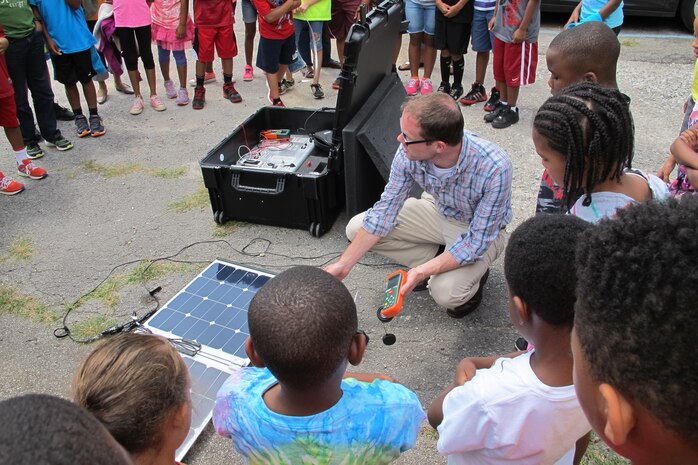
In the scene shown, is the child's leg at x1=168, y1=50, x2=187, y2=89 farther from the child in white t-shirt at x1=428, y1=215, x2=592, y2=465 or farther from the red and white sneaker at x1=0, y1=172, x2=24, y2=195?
the child in white t-shirt at x1=428, y1=215, x2=592, y2=465

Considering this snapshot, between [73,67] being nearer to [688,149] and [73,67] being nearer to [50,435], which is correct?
[688,149]

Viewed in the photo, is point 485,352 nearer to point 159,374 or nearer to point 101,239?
point 159,374

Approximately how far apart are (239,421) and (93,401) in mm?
360

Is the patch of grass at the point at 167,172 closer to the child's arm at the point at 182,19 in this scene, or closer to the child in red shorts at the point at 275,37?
the child in red shorts at the point at 275,37

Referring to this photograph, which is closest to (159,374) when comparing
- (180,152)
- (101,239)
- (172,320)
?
(172,320)

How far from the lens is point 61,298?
3.35m

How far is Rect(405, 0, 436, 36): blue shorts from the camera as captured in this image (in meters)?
5.65

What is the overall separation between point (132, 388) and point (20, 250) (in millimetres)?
3078

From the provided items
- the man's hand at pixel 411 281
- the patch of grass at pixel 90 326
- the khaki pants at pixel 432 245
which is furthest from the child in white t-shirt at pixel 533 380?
the patch of grass at pixel 90 326

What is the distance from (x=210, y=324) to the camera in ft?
9.61

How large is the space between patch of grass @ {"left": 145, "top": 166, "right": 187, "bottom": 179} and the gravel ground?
2 cm

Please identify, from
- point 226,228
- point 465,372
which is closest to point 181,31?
point 226,228

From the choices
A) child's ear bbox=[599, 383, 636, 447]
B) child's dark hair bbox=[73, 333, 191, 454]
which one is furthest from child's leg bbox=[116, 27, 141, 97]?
child's ear bbox=[599, 383, 636, 447]

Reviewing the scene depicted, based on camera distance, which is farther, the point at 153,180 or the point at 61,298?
the point at 153,180
